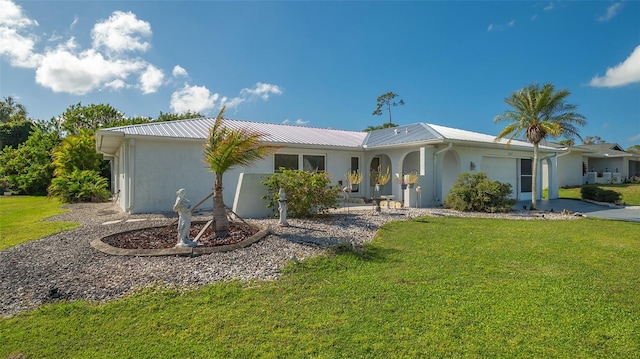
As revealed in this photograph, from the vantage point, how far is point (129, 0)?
36.7ft

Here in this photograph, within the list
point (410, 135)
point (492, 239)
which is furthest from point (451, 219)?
point (410, 135)

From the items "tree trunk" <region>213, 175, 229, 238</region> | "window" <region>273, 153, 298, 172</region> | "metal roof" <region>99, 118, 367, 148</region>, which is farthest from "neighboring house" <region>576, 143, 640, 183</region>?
"tree trunk" <region>213, 175, 229, 238</region>

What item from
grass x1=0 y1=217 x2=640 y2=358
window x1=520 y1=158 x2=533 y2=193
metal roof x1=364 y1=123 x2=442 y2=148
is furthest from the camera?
window x1=520 y1=158 x2=533 y2=193

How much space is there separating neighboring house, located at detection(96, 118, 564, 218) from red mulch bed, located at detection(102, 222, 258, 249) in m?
2.40

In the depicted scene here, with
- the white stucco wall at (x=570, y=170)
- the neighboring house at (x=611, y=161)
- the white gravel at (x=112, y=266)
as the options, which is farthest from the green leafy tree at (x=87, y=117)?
the neighboring house at (x=611, y=161)

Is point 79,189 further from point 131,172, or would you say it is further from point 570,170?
point 570,170

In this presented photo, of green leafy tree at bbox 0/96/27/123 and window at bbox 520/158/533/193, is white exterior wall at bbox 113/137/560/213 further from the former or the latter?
green leafy tree at bbox 0/96/27/123

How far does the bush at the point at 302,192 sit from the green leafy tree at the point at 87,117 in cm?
2911

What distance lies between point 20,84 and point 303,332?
822 inches

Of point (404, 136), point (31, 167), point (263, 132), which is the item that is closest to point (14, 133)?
point (31, 167)

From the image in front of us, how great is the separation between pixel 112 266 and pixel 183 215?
4.55 ft

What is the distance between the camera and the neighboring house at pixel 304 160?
459 inches

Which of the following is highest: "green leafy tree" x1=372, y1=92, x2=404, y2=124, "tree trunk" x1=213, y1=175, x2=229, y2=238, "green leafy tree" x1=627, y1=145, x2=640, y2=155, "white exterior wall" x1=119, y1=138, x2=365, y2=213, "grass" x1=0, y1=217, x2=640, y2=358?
"green leafy tree" x1=372, y1=92, x2=404, y2=124

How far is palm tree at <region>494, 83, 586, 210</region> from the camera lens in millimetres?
12727
